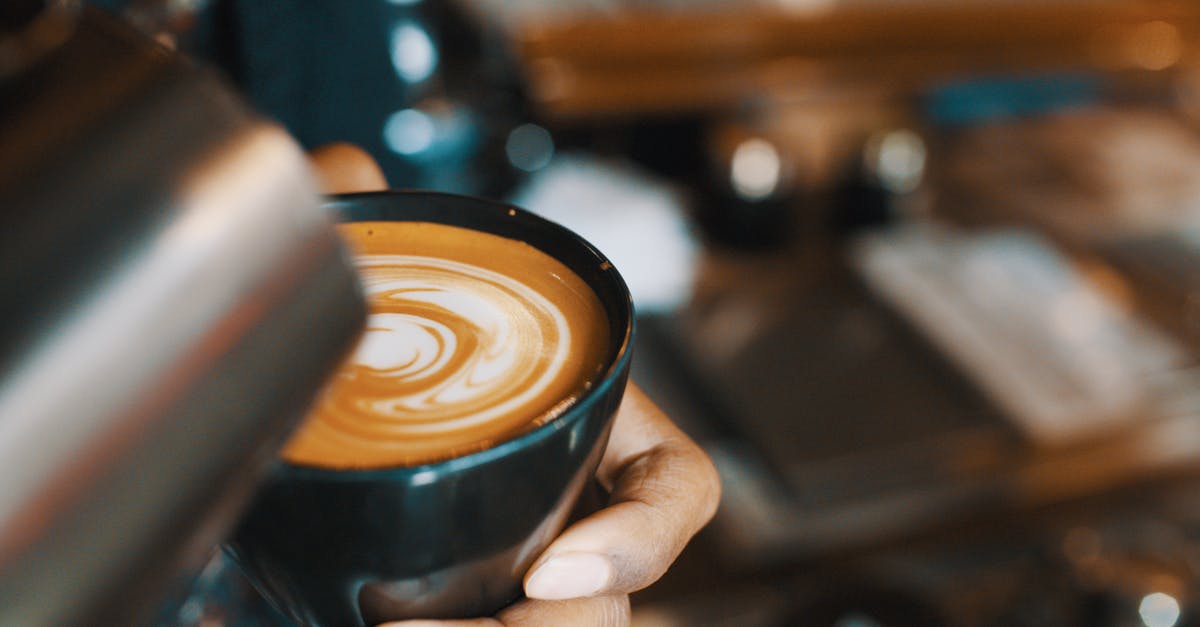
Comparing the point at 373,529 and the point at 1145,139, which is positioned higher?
the point at 373,529

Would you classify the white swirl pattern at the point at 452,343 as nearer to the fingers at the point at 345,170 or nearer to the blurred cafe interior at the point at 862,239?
the fingers at the point at 345,170

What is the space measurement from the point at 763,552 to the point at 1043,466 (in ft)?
1.95

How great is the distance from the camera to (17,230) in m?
0.30

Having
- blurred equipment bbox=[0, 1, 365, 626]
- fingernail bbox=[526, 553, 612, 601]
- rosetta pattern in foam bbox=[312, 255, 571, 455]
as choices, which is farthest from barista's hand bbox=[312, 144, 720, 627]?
blurred equipment bbox=[0, 1, 365, 626]

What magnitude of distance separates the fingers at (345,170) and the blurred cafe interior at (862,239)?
19 cm

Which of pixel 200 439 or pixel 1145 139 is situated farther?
pixel 1145 139

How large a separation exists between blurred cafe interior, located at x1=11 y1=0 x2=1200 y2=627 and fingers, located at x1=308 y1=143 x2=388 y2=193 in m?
0.19

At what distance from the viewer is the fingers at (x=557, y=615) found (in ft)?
2.11

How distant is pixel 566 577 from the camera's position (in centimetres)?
67

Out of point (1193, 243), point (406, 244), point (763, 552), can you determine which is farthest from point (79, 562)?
point (1193, 243)

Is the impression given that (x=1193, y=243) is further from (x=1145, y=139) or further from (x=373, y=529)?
(x=373, y=529)

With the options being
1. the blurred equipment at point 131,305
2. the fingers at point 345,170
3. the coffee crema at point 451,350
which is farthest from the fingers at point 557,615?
the fingers at point 345,170

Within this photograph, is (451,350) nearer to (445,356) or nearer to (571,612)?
(445,356)

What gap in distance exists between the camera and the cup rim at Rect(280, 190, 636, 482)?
533 mm
